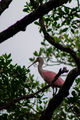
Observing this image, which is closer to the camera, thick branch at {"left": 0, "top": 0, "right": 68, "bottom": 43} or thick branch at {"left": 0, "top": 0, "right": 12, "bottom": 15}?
thick branch at {"left": 0, "top": 0, "right": 68, "bottom": 43}

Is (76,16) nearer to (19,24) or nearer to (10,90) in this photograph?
(10,90)

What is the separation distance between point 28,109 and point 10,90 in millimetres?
973

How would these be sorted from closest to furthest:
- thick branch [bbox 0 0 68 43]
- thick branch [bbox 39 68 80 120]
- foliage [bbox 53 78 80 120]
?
thick branch [bbox 0 0 68 43], thick branch [bbox 39 68 80 120], foliage [bbox 53 78 80 120]

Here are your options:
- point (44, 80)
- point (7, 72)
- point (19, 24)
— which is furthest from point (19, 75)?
point (19, 24)

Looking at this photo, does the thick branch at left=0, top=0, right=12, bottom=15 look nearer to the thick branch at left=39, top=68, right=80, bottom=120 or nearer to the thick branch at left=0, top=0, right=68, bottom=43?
the thick branch at left=0, top=0, right=68, bottom=43

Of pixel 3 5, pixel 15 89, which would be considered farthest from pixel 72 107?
pixel 3 5

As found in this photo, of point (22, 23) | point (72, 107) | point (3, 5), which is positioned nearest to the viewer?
point (22, 23)

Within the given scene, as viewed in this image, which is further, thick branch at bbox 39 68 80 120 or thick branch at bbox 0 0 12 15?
thick branch at bbox 39 68 80 120

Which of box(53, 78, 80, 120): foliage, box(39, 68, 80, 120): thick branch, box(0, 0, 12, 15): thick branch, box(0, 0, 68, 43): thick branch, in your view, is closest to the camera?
box(0, 0, 68, 43): thick branch

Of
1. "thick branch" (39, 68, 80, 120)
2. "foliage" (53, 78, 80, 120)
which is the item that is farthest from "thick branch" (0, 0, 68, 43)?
"foliage" (53, 78, 80, 120)

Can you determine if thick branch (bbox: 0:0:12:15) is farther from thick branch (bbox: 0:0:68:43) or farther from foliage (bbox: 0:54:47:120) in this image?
foliage (bbox: 0:54:47:120)

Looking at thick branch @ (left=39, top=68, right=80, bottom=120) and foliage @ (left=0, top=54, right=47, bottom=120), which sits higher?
foliage @ (left=0, top=54, right=47, bottom=120)

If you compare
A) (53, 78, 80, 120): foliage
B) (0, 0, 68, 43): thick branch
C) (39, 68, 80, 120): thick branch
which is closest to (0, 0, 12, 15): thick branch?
(0, 0, 68, 43): thick branch

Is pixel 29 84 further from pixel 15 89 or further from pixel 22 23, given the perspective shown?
pixel 22 23
